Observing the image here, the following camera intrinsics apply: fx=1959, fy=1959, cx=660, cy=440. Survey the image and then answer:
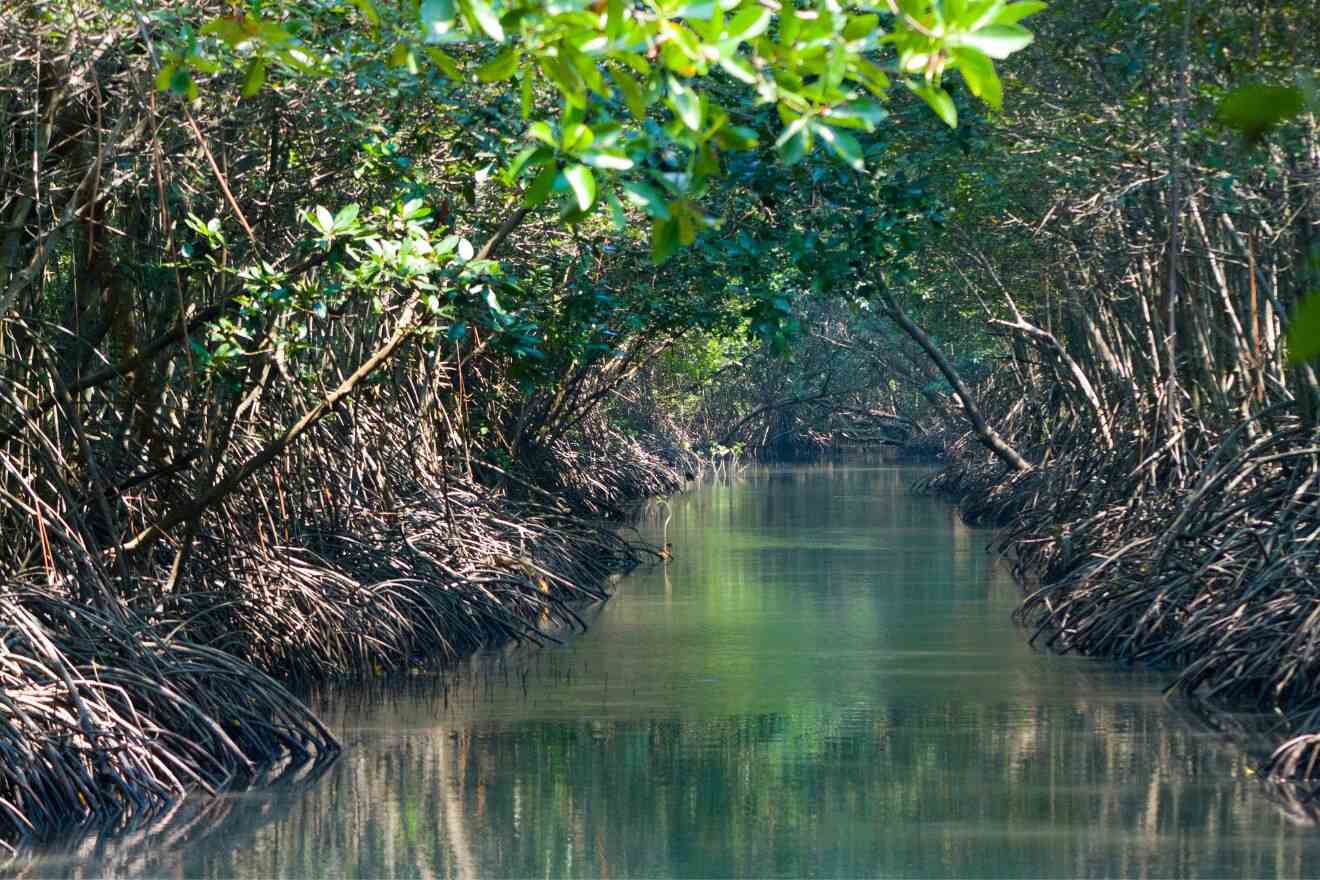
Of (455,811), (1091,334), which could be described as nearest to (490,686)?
(455,811)

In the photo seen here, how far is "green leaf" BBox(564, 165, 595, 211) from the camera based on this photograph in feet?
11.2

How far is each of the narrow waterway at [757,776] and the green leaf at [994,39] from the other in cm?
395

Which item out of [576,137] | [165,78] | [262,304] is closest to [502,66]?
[576,137]

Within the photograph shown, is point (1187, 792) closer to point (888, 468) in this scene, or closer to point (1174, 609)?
point (1174, 609)

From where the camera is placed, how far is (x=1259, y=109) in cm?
147

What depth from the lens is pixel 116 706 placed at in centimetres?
729

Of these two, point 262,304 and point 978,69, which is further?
point 262,304

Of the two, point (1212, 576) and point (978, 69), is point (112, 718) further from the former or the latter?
point (1212, 576)

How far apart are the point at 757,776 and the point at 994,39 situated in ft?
17.7

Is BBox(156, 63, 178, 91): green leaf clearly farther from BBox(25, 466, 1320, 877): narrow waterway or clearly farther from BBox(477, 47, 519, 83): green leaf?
BBox(25, 466, 1320, 877): narrow waterway

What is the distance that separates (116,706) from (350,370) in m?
4.89

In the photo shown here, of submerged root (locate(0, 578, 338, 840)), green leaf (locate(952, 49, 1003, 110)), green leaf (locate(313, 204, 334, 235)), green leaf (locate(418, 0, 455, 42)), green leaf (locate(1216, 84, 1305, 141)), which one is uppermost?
green leaf (locate(313, 204, 334, 235))

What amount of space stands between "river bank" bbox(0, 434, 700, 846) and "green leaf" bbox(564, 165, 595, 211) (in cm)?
403

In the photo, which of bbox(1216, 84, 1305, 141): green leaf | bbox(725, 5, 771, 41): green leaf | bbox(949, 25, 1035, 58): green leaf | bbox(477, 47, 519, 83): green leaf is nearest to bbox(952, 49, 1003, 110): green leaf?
bbox(949, 25, 1035, 58): green leaf
